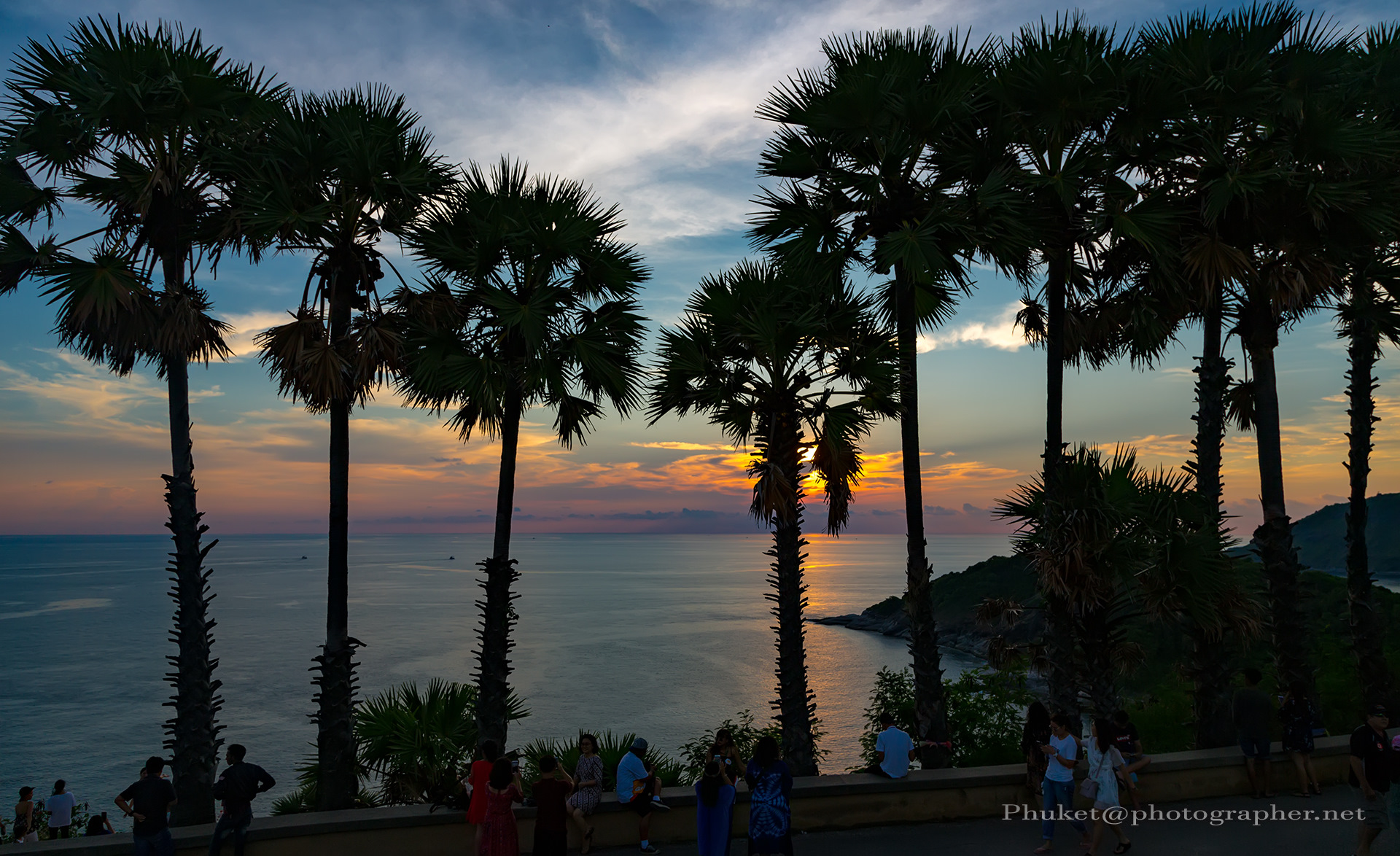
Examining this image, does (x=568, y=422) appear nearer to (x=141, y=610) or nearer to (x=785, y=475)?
(x=785, y=475)

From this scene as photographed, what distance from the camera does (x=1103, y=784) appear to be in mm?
8680

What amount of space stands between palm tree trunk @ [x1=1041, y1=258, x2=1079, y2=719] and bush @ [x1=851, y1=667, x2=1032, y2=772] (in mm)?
1034

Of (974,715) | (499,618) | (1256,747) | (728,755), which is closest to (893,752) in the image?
(728,755)

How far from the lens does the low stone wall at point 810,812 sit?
8.69 metres

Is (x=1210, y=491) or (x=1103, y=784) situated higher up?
(x=1210, y=491)

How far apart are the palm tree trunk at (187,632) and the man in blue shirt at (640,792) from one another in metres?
7.12

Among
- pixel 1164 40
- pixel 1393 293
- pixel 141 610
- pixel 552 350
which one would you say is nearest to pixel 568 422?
pixel 552 350

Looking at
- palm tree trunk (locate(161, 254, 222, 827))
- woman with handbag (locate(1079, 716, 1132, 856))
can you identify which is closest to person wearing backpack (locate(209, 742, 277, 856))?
palm tree trunk (locate(161, 254, 222, 827))

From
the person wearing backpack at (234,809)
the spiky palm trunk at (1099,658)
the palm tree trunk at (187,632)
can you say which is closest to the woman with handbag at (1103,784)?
the spiky palm trunk at (1099,658)

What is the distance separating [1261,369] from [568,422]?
39.9ft

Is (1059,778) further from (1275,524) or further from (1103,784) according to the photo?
(1275,524)

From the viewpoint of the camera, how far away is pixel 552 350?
13.6 m

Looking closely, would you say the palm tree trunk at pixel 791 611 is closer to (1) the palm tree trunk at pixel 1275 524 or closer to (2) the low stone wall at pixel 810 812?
(2) the low stone wall at pixel 810 812

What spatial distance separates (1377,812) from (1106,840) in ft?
8.39
